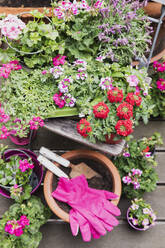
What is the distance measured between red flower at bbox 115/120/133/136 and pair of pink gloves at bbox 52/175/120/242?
462 millimetres

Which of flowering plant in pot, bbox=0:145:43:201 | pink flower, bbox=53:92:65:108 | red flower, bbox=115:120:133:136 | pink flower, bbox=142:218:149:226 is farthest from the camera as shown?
pink flower, bbox=142:218:149:226

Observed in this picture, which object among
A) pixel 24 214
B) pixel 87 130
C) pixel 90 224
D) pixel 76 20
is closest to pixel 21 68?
pixel 76 20

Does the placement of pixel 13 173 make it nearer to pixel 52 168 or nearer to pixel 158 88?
pixel 52 168

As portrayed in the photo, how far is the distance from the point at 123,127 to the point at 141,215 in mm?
744

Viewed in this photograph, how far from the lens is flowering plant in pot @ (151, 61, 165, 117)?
1.75m

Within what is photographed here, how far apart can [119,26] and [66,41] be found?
314 mm

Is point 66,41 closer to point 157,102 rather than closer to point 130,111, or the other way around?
point 130,111

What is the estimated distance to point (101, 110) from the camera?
3.82 feet

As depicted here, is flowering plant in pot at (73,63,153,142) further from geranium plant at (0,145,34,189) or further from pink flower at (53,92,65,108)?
geranium plant at (0,145,34,189)

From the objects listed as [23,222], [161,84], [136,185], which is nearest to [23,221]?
Answer: [23,222]

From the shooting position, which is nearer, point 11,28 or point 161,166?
point 11,28

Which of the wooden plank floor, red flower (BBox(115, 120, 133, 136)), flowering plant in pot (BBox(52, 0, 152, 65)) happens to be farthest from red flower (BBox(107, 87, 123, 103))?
the wooden plank floor

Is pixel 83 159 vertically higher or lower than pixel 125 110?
lower

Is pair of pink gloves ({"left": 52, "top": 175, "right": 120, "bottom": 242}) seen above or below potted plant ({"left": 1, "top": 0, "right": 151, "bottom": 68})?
below
